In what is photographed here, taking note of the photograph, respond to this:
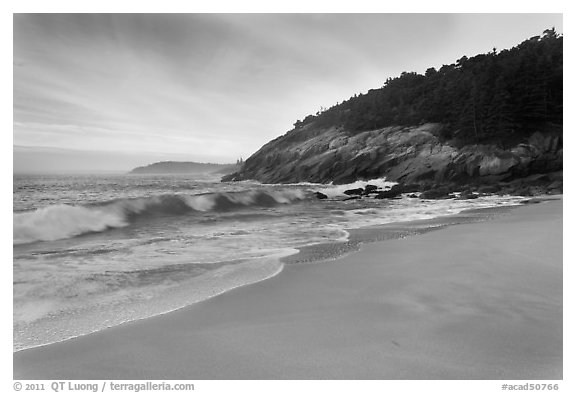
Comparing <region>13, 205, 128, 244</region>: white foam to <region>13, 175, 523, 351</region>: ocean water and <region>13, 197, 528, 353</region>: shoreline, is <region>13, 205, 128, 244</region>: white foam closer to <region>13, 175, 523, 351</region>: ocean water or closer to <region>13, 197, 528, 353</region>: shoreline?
<region>13, 175, 523, 351</region>: ocean water

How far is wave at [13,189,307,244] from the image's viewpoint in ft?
28.1

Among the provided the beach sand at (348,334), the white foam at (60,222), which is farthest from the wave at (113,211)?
the beach sand at (348,334)

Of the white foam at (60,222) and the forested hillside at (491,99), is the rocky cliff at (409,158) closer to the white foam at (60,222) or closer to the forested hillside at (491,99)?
the forested hillside at (491,99)

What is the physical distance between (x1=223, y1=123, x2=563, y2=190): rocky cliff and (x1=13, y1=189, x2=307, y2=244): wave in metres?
16.2

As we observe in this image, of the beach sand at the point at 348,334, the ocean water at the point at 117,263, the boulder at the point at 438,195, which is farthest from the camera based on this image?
the boulder at the point at 438,195

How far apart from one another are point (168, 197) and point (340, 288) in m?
13.5

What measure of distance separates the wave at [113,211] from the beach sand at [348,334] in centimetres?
577

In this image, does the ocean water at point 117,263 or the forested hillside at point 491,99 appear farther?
the forested hillside at point 491,99

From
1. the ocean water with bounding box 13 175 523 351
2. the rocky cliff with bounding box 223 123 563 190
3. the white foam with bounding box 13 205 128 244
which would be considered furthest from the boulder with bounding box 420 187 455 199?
the white foam with bounding box 13 205 128 244

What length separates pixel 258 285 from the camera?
4172mm

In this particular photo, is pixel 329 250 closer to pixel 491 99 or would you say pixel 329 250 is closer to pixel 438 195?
pixel 438 195

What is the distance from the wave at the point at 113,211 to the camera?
8578mm

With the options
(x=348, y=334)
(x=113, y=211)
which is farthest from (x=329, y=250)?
(x=113, y=211)
